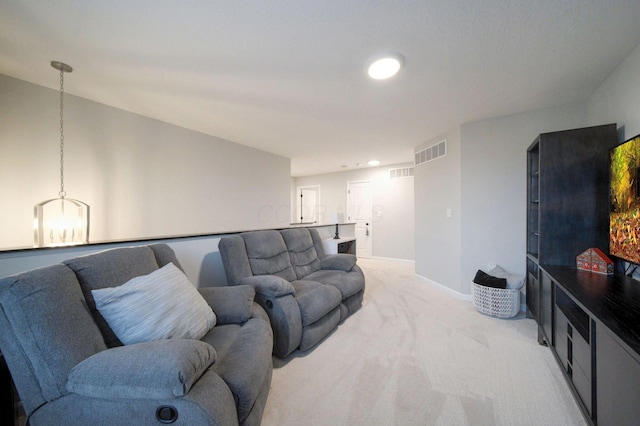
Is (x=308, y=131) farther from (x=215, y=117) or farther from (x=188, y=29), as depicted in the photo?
(x=188, y=29)

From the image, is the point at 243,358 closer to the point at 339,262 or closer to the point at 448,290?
the point at 339,262

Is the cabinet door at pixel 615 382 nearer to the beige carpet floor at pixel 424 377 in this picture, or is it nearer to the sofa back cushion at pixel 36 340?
the beige carpet floor at pixel 424 377

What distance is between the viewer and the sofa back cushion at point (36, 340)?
894 mm

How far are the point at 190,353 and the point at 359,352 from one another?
1.55 metres

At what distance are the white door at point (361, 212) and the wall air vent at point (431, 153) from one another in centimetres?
210

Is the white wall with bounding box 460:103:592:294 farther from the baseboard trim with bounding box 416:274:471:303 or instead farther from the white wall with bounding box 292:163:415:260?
the white wall with bounding box 292:163:415:260

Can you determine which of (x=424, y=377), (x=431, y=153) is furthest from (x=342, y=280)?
(x=431, y=153)

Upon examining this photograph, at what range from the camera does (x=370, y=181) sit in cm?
631

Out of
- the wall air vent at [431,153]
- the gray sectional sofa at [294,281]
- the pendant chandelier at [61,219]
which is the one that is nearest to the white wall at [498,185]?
the wall air vent at [431,153]

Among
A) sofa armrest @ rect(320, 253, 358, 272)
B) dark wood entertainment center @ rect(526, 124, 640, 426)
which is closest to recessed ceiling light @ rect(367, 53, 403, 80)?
dark wood entertainment center @ rect(526, 124, 640, 426)

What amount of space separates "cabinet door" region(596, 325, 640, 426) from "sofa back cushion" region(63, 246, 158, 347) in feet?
7.07

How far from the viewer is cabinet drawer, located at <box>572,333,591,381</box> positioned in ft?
4.16

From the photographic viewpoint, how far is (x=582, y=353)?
4.43 feet

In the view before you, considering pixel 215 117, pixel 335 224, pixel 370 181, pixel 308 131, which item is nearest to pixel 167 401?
pixel 215 117
